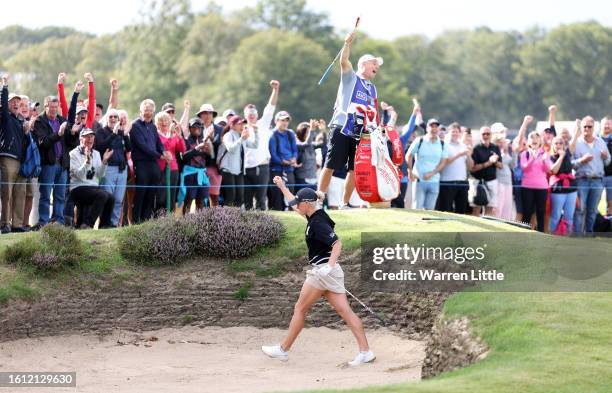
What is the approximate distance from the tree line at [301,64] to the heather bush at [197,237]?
82.3 m

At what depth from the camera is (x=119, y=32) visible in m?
130

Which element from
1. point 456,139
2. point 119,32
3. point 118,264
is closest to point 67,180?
point 118,264

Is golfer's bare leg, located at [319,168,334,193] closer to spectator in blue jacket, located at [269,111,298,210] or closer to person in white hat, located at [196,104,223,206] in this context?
person in white hat, located at [196,104,223,206]

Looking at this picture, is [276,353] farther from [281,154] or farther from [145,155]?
[281,154]

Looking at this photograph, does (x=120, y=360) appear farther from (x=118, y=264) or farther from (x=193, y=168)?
(x=193, y=168)

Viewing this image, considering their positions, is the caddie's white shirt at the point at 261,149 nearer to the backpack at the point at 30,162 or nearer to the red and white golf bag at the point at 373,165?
the backpack at the point at 30,162

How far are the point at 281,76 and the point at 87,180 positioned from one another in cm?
8988

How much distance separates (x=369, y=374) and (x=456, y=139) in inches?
366

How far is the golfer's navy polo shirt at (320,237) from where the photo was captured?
1348 cm

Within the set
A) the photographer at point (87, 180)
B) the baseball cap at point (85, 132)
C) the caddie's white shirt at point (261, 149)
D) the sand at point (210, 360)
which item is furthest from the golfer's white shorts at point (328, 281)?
the caddie's white shirt at point (261, 149)

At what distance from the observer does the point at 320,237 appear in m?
13.5

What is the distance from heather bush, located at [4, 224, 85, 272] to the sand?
1094 mm

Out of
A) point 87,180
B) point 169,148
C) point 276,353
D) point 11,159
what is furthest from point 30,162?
point 276,353

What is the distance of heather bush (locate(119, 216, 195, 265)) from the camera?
16.2m
